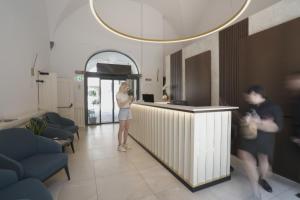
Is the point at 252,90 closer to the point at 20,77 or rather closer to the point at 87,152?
the point at 87,152

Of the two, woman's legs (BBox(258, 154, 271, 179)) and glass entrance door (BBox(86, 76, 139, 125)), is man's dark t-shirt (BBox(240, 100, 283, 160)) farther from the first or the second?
glass entrance door (BBox(86, 76, 139, 125))

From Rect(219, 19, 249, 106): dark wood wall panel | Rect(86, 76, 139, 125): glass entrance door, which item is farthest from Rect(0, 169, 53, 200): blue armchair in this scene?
Rect(86, 76, 139, 125): glass entrance door

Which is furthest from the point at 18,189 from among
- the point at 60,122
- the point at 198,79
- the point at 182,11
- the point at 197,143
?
the point at 182,11

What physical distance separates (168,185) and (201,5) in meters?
7.39

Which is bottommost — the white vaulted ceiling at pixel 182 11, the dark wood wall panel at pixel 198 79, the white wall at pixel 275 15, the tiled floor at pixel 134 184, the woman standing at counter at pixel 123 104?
the tiled floor at pixel 134 184

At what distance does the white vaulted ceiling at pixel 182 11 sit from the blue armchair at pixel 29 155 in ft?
17.7

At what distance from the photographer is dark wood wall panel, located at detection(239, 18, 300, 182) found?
2574mm

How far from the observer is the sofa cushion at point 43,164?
1938 mm

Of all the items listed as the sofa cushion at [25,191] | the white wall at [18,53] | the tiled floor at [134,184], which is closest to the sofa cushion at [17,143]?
the tiled floor at [134,184]

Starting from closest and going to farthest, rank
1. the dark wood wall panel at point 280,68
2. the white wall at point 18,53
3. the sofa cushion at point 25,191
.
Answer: the sofa cushion at point 25,191
the dark wood wall panel at point 280,68
the white wall at point 18,53

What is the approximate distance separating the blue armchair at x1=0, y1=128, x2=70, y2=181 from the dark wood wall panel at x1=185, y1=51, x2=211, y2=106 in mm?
4064

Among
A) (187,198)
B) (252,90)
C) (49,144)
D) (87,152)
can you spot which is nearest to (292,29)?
(252,90)

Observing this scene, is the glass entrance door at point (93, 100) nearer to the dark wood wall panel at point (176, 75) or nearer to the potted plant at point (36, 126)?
the dark wood wall panel at point (176, 75)

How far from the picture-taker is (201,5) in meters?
7.00
